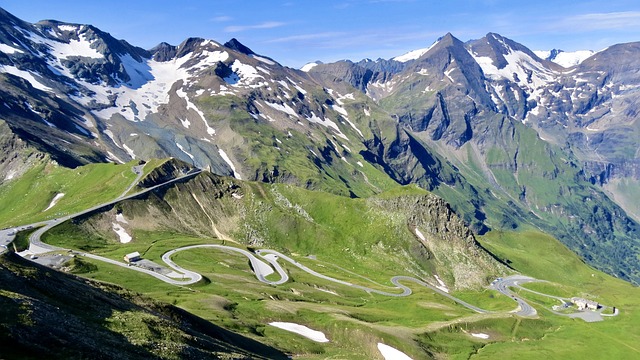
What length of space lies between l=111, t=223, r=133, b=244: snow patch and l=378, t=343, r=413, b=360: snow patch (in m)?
121

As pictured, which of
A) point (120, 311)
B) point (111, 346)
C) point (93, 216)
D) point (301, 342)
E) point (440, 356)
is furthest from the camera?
point (93, 216)

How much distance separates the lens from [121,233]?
634 feet

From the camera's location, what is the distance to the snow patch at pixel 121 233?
191m

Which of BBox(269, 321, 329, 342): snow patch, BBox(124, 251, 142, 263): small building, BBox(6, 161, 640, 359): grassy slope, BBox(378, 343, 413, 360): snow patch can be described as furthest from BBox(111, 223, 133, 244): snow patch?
BBox(378, 343, 413, 360): snow patch

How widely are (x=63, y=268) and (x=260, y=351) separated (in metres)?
67.3

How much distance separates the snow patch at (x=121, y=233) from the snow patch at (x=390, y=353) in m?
121

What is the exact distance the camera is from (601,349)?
162 metres

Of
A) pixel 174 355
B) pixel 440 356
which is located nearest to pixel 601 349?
pixel 440 356

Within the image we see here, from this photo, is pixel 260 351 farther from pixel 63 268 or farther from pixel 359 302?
pixel 359 302

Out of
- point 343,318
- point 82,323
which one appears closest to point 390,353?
point 343,318

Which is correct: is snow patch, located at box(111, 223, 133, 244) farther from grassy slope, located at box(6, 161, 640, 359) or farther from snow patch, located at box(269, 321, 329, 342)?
snow patch, located at box(269, 321, 329, 342)

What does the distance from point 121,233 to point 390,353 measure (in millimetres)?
128117

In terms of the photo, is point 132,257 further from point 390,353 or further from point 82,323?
point 82,323

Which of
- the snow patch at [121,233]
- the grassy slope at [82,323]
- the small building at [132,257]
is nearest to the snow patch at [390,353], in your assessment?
the grassy slope at [82,323]
